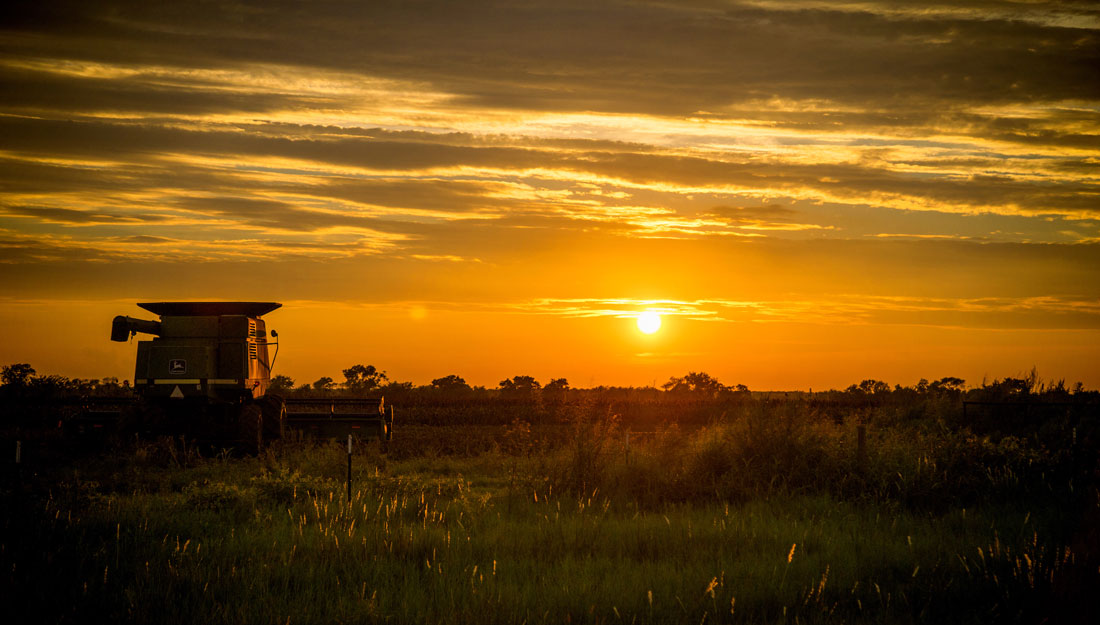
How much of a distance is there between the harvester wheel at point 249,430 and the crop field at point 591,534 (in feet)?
3.02

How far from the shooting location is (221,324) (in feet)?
77.2

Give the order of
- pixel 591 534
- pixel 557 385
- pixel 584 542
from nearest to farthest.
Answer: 1. pixel 584 542
2. pixel 591 534
3. pixel 557 385

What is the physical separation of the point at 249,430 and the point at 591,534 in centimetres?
1355

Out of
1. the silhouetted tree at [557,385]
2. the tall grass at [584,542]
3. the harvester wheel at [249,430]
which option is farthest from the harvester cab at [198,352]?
the silhouetted tree at [557,385]

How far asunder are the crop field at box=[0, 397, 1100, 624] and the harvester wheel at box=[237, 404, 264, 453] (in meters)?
0.92

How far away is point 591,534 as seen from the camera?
11.6m

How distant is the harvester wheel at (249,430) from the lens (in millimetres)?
22516

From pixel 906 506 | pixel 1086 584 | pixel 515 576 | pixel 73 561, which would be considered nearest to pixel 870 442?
pixel 906 506

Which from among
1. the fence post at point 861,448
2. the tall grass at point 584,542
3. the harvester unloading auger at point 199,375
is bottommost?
the tall grass at point 584,542

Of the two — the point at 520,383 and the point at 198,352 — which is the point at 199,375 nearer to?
the point at 198,352

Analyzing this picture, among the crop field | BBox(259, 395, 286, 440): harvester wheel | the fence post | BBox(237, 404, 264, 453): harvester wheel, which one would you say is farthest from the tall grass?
BBox(259, 395, 286, 440): harvester wheel

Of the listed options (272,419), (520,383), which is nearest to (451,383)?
(520,383)

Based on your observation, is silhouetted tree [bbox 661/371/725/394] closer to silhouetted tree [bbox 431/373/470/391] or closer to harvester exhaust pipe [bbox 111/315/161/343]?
silhouetted tree [bbox 431/373/470/391]

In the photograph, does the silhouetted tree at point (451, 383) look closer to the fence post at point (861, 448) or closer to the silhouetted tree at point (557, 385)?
the silhouetted tree at point (557, 385)
